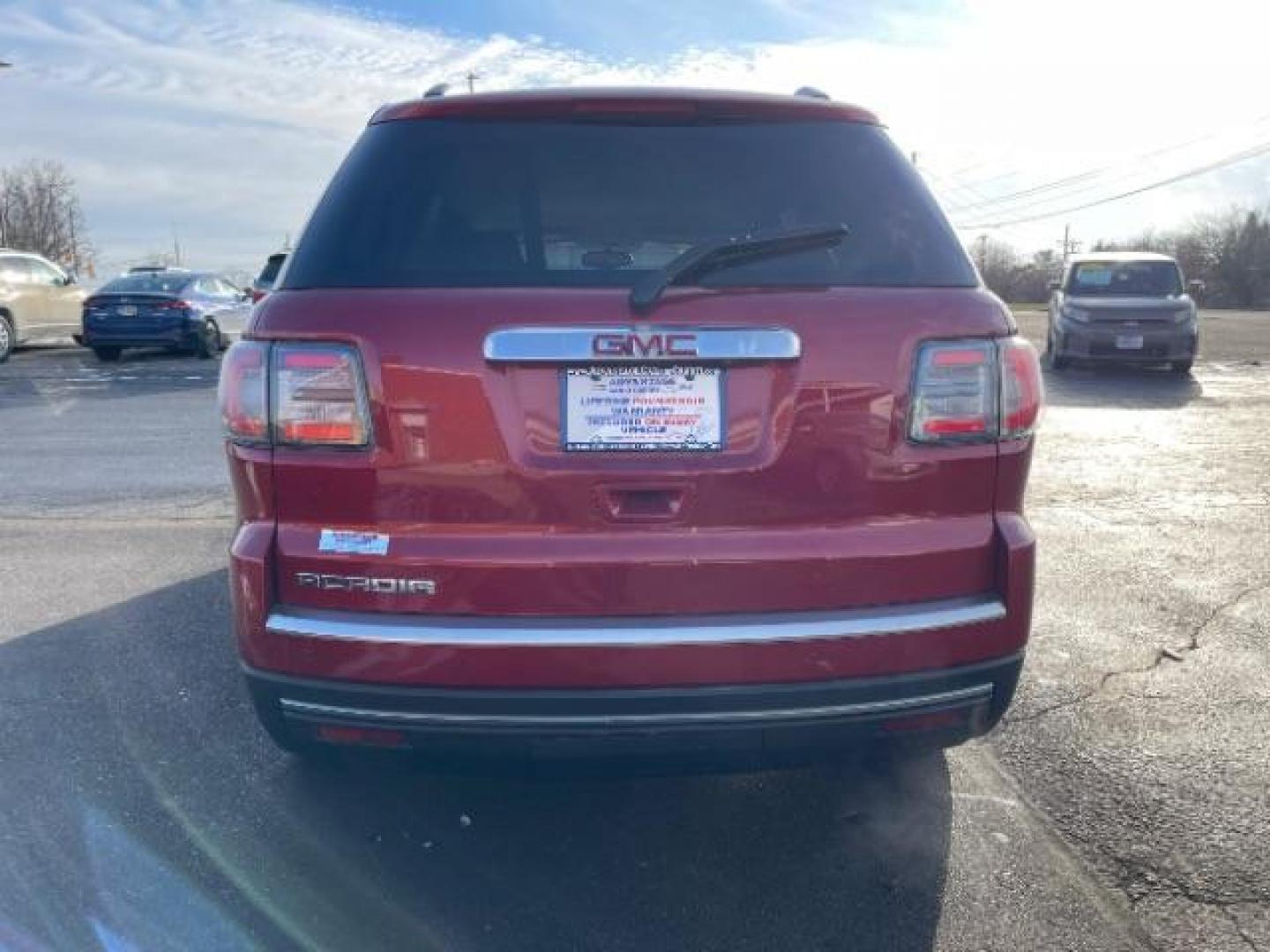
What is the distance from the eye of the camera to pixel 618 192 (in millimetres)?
2787

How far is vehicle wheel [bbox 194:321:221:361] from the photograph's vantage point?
1781 centimetres

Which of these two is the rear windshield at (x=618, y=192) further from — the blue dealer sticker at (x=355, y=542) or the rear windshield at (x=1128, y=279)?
the rear windshield at (x=1128, y=279)

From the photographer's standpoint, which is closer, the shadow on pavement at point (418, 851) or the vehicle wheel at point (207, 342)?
the shadow on pavement at point (418, 851)

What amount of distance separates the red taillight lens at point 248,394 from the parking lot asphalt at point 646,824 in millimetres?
834

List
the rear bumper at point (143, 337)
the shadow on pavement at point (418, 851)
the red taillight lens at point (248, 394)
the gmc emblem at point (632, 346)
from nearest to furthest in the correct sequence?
1. the gmc emblem at point (632, 346)
2. the red taillight lens at point (248, 394)
3. the shadow on pavement at point (418, 851)
4. the rear bumper at point (143, 337)

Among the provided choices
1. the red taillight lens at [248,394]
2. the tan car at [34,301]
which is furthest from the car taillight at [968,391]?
the tan car at [34,301]

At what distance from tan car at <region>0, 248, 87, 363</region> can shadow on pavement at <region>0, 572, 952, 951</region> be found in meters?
16.2

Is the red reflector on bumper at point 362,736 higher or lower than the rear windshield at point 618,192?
lower

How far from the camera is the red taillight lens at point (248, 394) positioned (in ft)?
7.81

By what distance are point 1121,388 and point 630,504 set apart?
12.7 m

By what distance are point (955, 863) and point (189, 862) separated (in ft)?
6.52

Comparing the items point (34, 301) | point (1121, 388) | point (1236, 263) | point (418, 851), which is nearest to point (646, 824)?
point (418, 851)

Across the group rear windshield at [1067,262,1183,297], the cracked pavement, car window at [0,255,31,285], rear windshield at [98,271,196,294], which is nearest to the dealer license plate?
the cracked pavement

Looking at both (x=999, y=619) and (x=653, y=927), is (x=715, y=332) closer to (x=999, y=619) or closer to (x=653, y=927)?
(x=999, y=619)
